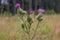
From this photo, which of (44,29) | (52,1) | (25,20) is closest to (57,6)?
(52,1)

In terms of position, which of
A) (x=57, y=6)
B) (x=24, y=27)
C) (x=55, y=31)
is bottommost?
(x=57, y=6)

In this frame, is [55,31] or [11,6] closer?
[55,31]

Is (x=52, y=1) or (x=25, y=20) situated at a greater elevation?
(x=25, y=20)

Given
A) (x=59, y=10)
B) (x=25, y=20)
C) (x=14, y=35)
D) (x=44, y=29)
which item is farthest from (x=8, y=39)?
(x=59, y=10)

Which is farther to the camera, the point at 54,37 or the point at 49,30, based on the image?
the point at 49,30

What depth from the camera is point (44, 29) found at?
141 inches

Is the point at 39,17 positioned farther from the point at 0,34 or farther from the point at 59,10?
the point at 59,10

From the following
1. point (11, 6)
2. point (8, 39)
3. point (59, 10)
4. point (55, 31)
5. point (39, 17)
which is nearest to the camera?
point (39, 17)

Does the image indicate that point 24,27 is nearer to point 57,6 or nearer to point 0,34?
point 0,34

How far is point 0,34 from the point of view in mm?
3256

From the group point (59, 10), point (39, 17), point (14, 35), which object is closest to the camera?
point (39, 17)

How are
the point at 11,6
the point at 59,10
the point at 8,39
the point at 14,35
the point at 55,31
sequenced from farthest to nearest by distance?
the point at 59,10, the point at 11,6, the point at 55,31, the point at 14,35, the point at 8,39

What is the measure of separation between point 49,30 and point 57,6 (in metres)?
11.4

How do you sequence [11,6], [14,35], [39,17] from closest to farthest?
[39,17]
[14,35]
[11,6]
